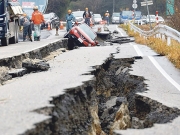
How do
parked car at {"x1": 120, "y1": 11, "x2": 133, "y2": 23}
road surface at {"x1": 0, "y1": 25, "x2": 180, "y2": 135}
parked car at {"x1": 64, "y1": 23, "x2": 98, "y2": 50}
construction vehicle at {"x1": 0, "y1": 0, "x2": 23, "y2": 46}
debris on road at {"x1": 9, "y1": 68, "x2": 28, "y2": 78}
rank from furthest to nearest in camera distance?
1. parked car at {"x1": 120, "y1": 11, "x2": 133, "y2": 23}
2. parked car at {"x1": 64, "y1": 23, "x2": 98, "y2": 50}
3. construction vehicle at {"x1": 0, "y1": 0, "x2": 23, "y2": 46}
4. debris on road at {"x1": 9, "y1": 68, "x2": 28, "y2": 78}
5. road surface at {"x1": 0, "y1": 25, "x2": 180, "y2": 135}

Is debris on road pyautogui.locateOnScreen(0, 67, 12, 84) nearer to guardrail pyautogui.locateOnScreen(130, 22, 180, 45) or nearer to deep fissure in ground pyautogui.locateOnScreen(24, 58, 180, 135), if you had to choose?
deep fissure in ground pyautogui.locateOnScreen(24, 58, 180, 135)

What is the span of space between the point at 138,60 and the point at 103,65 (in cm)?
177

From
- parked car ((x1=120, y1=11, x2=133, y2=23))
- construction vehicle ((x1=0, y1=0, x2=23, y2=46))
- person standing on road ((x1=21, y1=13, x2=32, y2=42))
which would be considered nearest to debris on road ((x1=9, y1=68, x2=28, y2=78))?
construction vehicle ((x1=0, y1=0, x2=23, y2=46))

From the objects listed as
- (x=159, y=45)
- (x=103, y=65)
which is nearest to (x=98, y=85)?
(x=103, y=65)

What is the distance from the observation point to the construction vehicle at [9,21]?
55.5 ft

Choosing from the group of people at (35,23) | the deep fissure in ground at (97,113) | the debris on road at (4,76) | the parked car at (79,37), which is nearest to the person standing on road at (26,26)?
the group of people at (35,23)

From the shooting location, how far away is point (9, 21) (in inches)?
715

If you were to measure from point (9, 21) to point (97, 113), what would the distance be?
12.6 meters

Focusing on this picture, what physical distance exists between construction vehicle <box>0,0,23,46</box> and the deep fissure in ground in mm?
9504

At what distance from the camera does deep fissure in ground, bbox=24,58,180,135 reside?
442 centimetres

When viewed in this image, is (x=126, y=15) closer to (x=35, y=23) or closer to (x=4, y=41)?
(x=35, y=23)

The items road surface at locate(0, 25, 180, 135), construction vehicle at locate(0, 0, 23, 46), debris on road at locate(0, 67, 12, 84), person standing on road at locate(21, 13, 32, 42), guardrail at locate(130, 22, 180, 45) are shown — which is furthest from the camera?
person standing on road at locate(21, 13, 32, 42)

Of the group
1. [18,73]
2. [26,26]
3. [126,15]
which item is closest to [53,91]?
[18,73]

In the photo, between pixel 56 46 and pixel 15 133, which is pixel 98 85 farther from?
pixel 56 46
